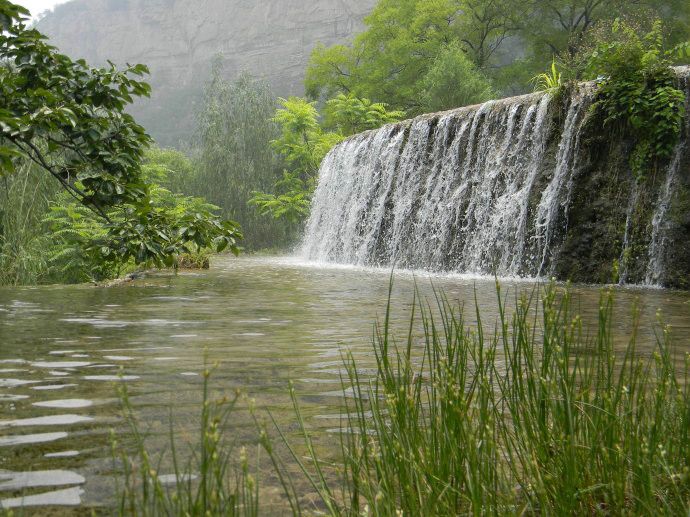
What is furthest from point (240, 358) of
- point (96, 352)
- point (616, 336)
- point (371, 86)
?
point (371, 86)

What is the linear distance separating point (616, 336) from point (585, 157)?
24.8ft

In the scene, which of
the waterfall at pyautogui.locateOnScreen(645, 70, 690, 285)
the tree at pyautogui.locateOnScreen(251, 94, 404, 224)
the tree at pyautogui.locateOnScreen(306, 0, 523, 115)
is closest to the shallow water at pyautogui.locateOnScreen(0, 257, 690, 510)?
the waterfall at pyautogui.locateOnScreen(645, 70, 690, 285)

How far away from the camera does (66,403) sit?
9.78 feet

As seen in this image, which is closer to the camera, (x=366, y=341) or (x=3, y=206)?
(x=366, y=341)

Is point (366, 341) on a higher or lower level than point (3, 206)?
lower

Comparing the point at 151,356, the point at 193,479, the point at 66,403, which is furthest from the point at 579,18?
the point at 193,479

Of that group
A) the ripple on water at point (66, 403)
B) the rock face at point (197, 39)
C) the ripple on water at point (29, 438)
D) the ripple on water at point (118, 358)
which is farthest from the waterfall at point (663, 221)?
the rock face at point (197, 39)

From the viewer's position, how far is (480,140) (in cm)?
1473

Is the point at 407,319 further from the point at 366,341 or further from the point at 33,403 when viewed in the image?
the point at 33,403

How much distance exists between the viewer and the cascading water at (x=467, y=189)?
12.3 m

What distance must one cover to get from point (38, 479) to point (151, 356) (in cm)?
204

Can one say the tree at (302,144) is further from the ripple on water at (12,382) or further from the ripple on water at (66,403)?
the ripple on water at (66,403)

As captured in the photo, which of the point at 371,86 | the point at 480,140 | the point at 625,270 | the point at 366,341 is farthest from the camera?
the point at 371,86

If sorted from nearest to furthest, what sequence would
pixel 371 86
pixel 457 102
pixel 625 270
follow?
pixel 625 270 → pixel 457 102 → pixel 371 86
